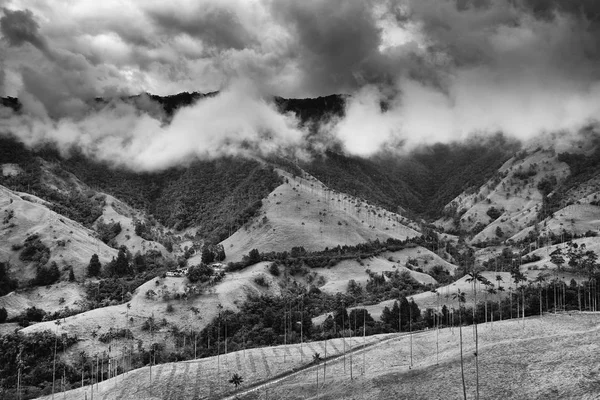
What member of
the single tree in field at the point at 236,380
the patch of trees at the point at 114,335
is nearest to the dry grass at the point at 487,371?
the single tree in field at the point at 236,380

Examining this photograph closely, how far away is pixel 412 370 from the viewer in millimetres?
104438

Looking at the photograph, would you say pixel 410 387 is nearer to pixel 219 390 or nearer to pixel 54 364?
pixel 219 390

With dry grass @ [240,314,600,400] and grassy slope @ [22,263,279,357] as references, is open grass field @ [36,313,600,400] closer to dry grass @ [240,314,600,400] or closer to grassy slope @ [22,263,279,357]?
dry grass @ [240,314,600,400]

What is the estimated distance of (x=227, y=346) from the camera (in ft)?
541

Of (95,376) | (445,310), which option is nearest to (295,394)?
(95,376)

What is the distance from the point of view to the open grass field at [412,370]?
282 feet

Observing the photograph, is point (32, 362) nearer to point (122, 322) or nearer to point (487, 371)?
point (122, 322)

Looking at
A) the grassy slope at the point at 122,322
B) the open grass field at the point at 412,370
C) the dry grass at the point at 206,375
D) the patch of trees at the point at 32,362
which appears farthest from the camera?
the grassy slope at the point at 122,322

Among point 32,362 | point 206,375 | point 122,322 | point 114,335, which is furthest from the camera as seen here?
point 122,322

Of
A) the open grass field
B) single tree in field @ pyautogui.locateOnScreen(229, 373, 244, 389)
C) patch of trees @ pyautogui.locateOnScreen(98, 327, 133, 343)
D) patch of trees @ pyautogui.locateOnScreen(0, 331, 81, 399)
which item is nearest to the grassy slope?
patch of trees @ pyautogui.locateOnScreen(98, 327, 133, 343)

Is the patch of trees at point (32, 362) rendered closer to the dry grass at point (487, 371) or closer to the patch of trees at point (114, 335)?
the patch of trees at point (114, 335)

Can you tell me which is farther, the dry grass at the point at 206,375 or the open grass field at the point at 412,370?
the dry grass at the point at 206,375

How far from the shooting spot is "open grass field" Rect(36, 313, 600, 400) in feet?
282

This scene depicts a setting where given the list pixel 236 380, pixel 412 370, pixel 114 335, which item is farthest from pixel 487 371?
pixel 114 335
